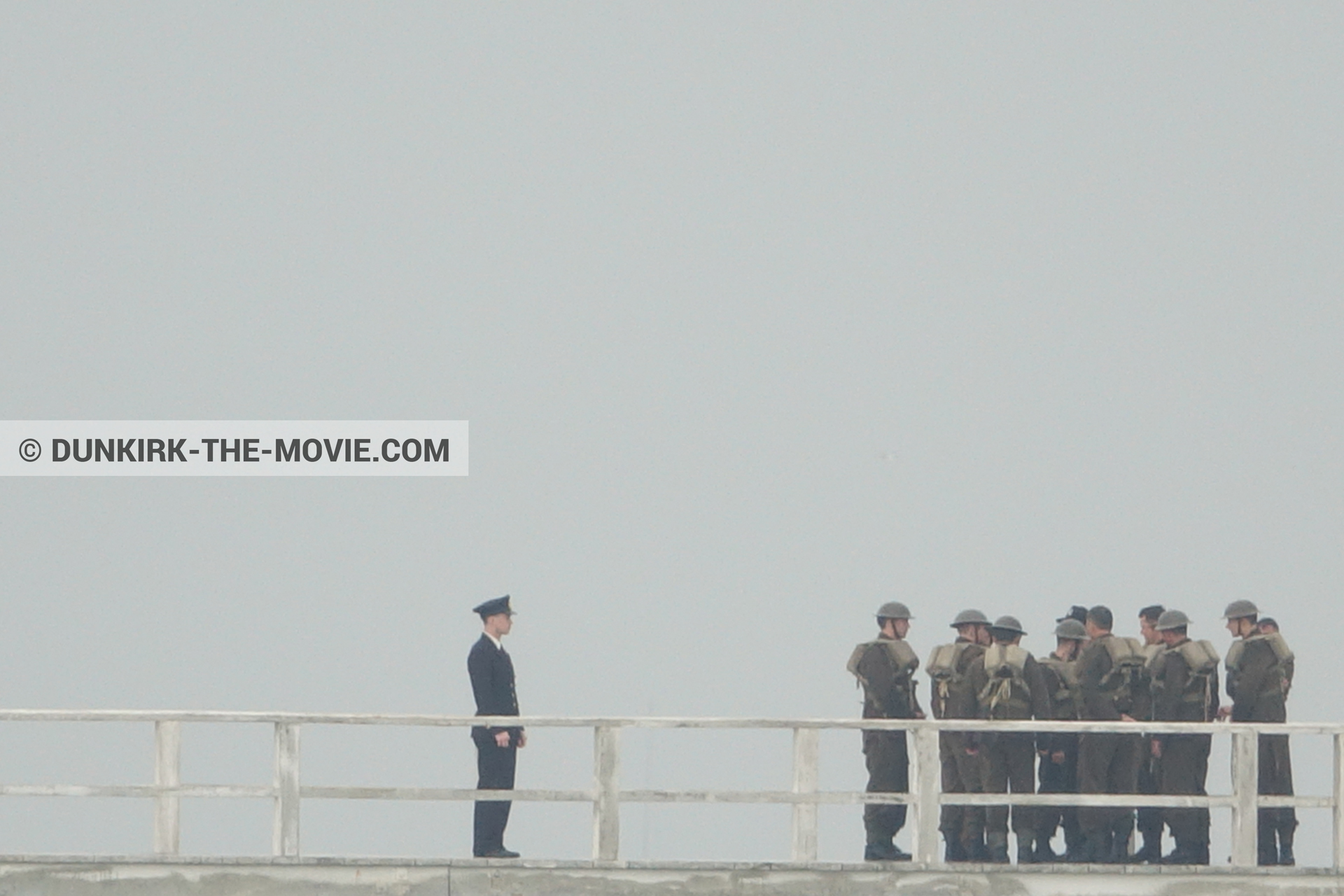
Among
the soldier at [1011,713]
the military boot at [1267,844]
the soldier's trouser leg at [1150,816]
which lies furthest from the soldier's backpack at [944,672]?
the military boot at [1267,844]

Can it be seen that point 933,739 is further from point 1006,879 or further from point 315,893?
point 315,893

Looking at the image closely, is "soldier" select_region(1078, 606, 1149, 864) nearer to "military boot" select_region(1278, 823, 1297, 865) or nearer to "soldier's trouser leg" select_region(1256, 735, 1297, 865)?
"soldier's trouser leg" select_region(1256, 735, 1297, 865)

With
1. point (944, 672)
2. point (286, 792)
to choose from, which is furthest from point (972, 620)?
point (286, 792)

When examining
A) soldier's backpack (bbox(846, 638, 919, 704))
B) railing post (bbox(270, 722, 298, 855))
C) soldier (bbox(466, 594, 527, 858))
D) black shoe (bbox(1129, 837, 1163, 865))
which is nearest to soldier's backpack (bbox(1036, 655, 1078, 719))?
soldier's backpack (bbox(846, 638, 919, 704))

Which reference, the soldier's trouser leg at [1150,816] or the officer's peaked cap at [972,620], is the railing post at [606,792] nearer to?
the officer's peaked cap at [972,620]

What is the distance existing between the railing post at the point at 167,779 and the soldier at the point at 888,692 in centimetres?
527

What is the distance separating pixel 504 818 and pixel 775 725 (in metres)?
2.52

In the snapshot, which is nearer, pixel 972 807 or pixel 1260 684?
pixel 972 807

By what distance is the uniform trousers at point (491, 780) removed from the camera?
23.2 meters

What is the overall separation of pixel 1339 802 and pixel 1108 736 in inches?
77.3

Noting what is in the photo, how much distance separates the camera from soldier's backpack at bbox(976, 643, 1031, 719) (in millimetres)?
23672

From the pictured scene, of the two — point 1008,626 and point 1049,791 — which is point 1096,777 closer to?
point 1049,791

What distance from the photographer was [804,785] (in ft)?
73.2

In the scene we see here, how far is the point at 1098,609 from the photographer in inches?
942
